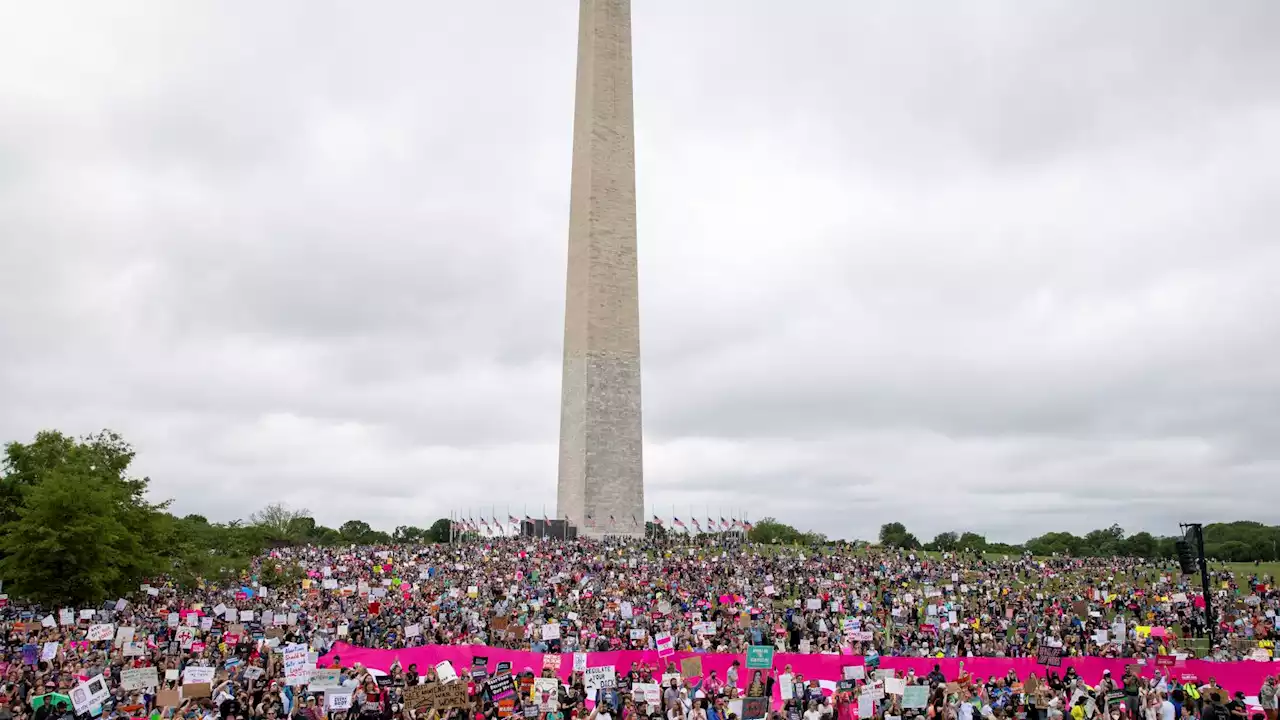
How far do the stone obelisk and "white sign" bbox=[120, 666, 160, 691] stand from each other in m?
40.9

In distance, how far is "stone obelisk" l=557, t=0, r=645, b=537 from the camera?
63.1 m

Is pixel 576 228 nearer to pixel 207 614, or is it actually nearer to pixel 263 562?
pixel 263 562

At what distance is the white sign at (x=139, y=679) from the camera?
70.5 feet

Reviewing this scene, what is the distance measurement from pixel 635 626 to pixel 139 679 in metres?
15.8

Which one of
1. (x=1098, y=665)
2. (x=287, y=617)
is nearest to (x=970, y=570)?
(x=1098, y=665)

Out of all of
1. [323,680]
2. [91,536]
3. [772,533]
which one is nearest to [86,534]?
[91,536]

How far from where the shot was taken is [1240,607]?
41719 millimetres

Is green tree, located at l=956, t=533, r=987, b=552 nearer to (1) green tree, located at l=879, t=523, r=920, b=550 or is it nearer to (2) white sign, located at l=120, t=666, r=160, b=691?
(1) green tree, located at l=879, t=523, r=920, b=550

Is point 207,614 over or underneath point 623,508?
underneath

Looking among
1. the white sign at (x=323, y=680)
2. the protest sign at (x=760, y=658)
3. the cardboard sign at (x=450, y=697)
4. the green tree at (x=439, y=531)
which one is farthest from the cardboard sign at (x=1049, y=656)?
the green tree at (x=439, y=531)

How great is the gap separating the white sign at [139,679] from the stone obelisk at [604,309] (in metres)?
40.9

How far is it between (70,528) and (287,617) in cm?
1516

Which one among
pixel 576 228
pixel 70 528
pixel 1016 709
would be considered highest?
pixel 576 228

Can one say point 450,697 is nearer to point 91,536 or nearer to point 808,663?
point 808,663
